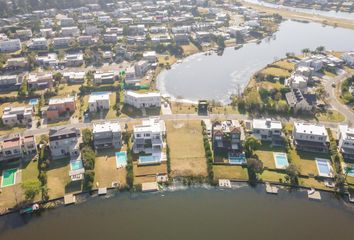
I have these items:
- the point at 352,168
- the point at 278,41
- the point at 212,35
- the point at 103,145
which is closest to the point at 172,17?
the point at 212,35

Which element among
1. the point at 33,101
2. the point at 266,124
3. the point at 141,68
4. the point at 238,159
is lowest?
the point at 238,159

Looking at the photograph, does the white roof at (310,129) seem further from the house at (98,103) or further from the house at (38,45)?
the house at (38,45)

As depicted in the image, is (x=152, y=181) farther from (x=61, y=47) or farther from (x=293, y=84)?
(x=61, y=47)

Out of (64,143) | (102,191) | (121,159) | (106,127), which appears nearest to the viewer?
(102,191)

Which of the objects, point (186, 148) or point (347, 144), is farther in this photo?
point (186, 148)

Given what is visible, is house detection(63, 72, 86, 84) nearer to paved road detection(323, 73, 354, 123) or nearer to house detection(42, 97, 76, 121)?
house detection(42, 97, 76, 121)

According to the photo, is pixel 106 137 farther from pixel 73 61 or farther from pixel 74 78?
pixel 73 61

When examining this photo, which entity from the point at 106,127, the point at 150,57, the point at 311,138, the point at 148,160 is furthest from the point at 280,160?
the point at 150,57
